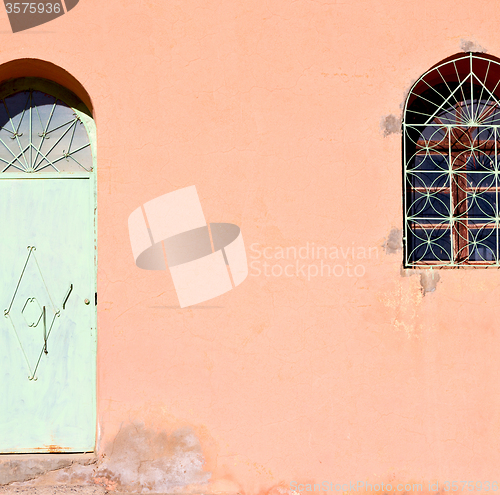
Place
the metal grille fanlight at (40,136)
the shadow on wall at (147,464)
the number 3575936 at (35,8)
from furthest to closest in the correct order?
the metal grille fanlight at (40,136)
the number 3575936 at (35,8)
the shadow on wall at (147,464)

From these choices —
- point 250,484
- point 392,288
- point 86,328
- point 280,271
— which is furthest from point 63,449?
point 392,288

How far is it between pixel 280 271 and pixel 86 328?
142 centimetres

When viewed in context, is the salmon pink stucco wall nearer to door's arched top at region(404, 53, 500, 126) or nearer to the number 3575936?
the number 3575936

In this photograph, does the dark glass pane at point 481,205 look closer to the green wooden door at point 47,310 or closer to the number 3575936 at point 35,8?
the green wooden door at point 47,310

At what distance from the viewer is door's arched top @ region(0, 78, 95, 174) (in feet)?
11.0

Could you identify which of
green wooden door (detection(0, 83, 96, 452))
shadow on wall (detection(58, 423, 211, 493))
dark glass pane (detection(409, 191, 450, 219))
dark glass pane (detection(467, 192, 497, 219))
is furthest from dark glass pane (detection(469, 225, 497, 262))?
green wooden door (detection(0, 83, 96, 452))

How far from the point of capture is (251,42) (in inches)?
123

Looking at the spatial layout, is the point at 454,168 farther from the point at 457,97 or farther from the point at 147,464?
the point at 147,464

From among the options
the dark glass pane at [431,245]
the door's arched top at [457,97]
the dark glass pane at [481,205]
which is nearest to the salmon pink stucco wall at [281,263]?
the door's arched top at [457,97]

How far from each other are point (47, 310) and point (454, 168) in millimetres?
3139

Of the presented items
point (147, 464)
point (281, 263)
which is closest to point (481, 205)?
point (281, 263)

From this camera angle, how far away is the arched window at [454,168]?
3.35 m

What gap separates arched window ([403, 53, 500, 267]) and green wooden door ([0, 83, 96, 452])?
235 cm

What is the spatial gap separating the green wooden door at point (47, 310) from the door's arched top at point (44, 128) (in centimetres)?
9
